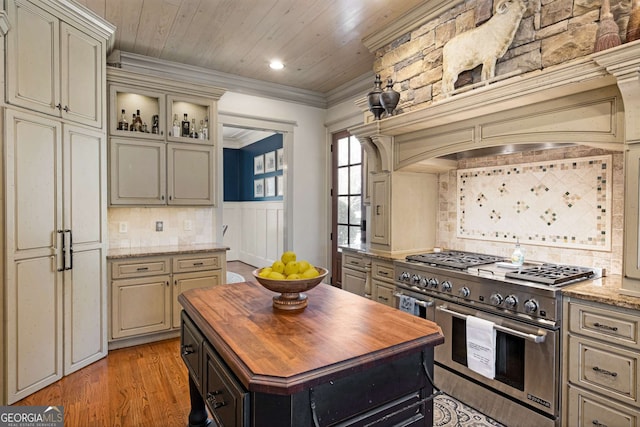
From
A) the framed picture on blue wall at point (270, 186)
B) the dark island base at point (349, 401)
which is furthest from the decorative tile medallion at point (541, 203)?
the framed picture on blue wall at point (270, 186)

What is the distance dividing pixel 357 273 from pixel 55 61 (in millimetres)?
3064

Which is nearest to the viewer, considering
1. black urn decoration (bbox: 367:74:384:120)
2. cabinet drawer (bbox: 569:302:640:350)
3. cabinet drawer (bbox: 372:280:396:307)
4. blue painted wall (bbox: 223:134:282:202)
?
cabinet drawer (bbox: 569:302:640:350)

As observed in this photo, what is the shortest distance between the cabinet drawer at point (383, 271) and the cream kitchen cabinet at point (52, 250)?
2.41 metres

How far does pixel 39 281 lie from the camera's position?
8.55 ft

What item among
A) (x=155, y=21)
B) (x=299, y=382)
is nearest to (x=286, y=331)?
(x=299, y=382)

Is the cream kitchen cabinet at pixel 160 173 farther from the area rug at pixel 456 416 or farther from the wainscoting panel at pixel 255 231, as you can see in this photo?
the area rug at pixel 456 416

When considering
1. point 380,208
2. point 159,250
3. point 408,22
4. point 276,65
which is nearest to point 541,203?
point 380,208

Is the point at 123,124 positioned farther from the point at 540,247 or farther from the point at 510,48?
the point at 540,247

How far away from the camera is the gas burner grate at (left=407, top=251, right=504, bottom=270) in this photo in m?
2.58

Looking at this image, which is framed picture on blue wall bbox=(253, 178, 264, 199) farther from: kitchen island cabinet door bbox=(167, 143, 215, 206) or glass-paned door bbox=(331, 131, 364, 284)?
kitchen island cabinet door bbox=(167, 143, 215, 206)

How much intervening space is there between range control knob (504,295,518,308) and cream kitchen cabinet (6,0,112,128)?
11.0 ft

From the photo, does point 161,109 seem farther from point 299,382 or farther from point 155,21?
point 299,382

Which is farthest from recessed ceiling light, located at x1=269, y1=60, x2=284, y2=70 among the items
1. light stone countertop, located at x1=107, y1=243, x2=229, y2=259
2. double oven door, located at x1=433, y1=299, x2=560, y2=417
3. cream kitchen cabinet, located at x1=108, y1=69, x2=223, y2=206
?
double oven door, located at x1=433, y1=299, x2=560, y2=417

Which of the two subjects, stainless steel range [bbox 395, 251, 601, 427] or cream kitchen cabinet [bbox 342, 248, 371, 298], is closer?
stainless steel range [bbox 395, 251, 601, 427]
